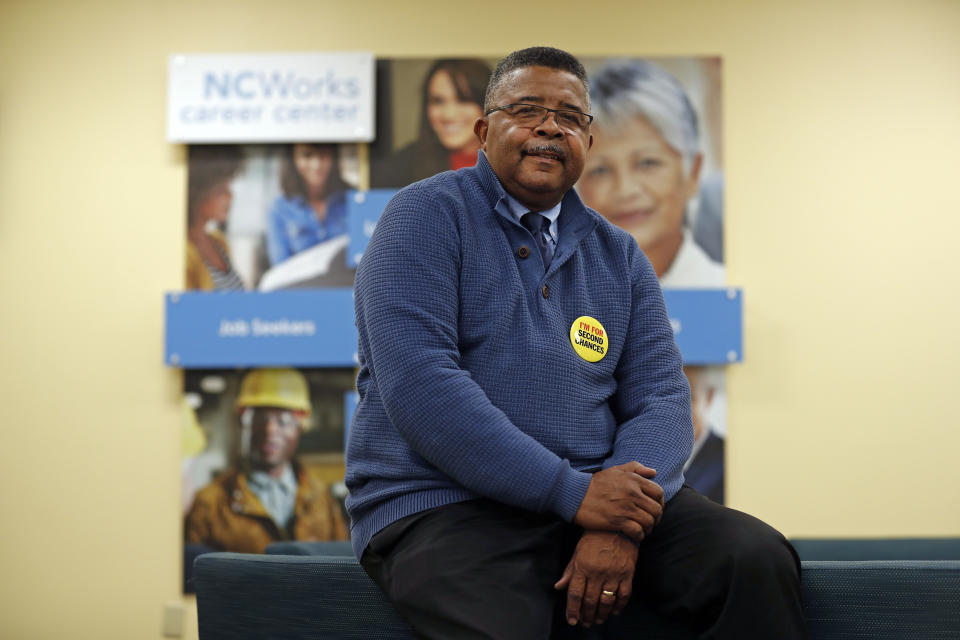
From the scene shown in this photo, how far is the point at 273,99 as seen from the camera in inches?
129

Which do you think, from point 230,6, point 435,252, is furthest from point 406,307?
point 230,6

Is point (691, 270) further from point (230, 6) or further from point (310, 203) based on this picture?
point (230, 6)

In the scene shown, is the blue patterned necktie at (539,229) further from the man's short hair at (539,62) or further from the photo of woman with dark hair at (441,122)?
the photo of woman with dark hair at (441,122)

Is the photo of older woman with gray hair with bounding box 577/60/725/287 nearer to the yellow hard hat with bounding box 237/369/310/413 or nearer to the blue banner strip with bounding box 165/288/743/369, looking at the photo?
the blue banner strip with bounding box 165/288/743/369

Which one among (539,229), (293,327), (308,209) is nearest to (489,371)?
(539,229)

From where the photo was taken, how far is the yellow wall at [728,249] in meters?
3.24

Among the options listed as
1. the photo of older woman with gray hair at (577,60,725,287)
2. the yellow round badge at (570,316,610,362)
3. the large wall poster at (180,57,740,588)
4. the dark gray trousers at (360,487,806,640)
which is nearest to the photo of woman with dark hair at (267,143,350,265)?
the large wall poster at (180,57,740,588)

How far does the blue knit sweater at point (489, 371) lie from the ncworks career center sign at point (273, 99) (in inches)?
66.8

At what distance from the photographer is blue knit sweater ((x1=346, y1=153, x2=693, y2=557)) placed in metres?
1.41

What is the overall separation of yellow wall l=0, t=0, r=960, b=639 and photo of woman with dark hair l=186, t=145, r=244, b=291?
3.0 inches

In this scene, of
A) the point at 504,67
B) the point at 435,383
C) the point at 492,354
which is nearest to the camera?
the point at 435,383

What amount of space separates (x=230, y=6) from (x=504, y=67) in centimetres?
207

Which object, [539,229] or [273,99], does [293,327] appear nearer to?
[273,99]

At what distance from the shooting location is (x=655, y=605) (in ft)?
4.88
